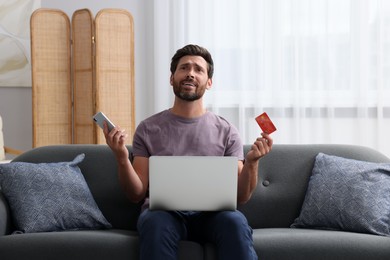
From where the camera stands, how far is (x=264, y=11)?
516cm

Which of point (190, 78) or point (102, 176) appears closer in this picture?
point (190, 78)

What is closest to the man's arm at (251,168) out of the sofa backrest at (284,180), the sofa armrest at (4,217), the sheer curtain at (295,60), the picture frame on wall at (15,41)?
the sofa backrest at (284,180)

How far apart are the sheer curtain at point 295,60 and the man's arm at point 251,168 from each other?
93.8 inches

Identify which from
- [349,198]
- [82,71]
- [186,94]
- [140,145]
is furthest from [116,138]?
[82,71]

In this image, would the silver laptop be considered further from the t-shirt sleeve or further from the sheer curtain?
the sheer curtain

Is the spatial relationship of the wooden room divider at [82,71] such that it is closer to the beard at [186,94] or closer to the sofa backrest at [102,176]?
the sofa backrest at [102,176]

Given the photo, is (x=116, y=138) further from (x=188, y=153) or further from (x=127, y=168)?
(x=188, y=153)

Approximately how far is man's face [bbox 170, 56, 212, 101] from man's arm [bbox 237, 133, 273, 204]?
38 centimetres

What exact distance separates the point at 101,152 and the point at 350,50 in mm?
2576

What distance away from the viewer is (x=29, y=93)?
5523mm

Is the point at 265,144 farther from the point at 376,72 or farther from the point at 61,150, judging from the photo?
the point at 376,72

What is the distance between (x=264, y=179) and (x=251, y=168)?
42 centimetres

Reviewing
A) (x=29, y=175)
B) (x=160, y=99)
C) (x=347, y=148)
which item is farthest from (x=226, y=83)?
(x=29, y=175)

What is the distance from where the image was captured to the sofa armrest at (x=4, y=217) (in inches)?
107
